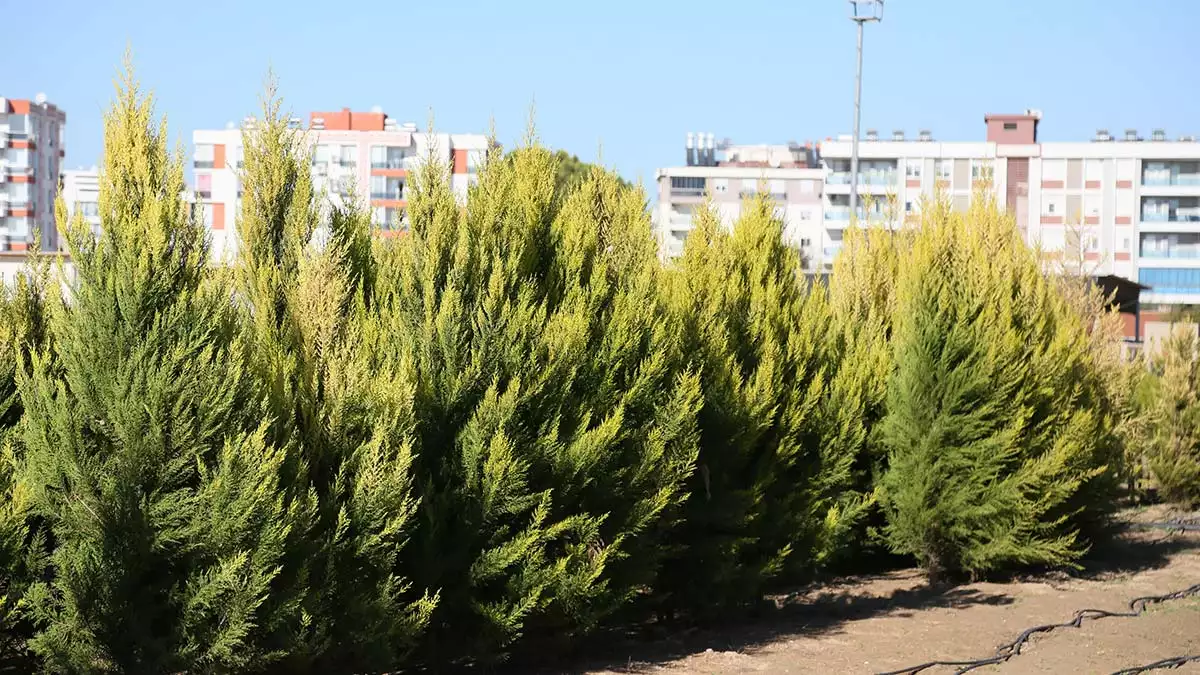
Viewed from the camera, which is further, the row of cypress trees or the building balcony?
the building balcony

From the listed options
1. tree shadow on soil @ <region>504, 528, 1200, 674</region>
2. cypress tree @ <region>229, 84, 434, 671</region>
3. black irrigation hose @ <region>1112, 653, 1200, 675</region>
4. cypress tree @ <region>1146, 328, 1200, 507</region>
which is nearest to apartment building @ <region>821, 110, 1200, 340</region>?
cypress tree @ <region>1146, 328, 1200, 507</region>

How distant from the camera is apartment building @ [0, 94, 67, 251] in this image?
4035 inches

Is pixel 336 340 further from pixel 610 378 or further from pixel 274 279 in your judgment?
pixel 610 378

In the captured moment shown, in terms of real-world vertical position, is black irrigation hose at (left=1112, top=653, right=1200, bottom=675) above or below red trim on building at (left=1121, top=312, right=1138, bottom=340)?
below

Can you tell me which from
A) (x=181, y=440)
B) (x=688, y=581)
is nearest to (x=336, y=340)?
(x=181, y=440)

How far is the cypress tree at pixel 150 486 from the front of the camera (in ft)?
20.6

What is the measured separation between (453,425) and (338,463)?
33.3 inches

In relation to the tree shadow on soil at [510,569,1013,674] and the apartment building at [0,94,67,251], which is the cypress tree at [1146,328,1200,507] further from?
the apartment building at [0,94,67,251]

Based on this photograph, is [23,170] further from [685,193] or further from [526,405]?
[526,405]

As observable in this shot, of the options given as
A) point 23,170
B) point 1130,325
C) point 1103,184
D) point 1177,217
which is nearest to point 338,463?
point 1130,325

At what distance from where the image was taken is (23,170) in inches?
4087

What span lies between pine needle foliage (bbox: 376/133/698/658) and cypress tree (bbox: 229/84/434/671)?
338 millimetres

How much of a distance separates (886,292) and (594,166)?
5406 mm

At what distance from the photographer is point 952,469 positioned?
40.6 feet
